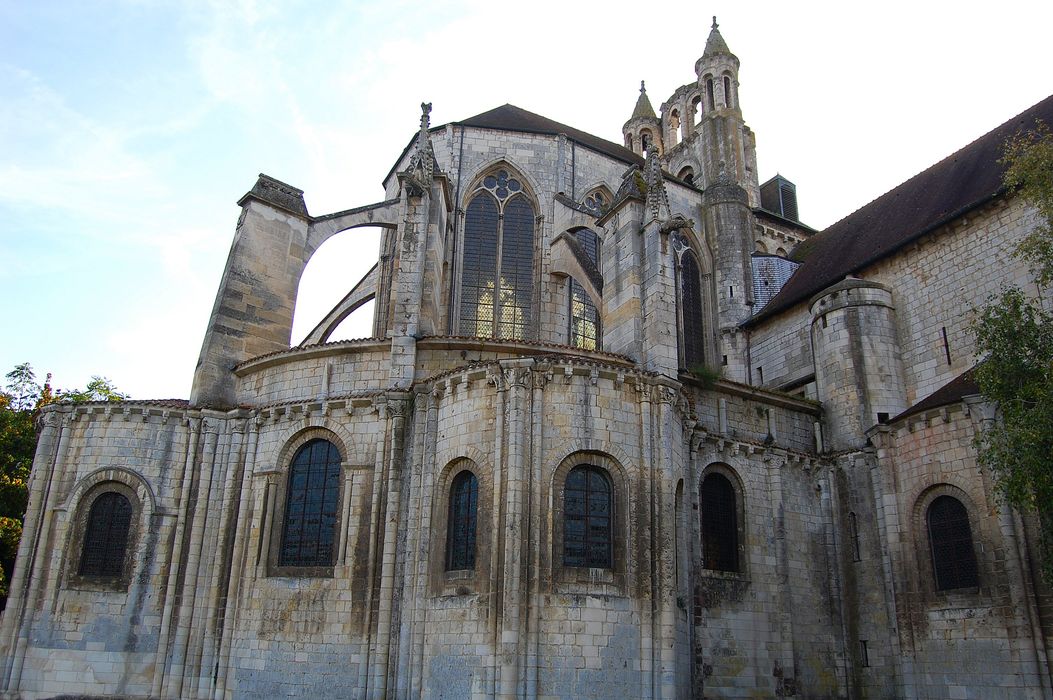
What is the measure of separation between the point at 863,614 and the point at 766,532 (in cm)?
255

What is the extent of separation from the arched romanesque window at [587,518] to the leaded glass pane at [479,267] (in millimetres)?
8937

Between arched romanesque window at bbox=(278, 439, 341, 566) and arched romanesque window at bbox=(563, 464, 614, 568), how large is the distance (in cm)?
464

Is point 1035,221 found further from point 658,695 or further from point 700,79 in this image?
point 700,79

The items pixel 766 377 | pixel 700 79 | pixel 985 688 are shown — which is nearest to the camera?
pixel 985 688

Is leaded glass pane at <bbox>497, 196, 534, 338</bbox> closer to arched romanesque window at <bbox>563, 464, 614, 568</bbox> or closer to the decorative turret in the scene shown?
arched romanesque window at <bbox>563, 464, 614, 568</bbox>

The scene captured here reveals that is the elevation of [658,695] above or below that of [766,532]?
below

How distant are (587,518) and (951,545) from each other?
7.50m

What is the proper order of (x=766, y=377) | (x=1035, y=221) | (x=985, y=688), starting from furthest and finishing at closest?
1. (x=766, y=377)
2. (x=1035, y=221)
3. (x=985, y=688)

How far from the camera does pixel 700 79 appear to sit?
31.3 m

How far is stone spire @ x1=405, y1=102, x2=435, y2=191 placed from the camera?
1822cm

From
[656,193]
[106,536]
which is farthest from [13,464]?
[656,193]

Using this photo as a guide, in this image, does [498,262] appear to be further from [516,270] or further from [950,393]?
[950,393]

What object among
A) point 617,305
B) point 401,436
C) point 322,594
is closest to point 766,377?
point 617,305

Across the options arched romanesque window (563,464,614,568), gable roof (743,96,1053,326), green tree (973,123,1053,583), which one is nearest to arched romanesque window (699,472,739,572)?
arched romanesque window (563,464,614,568)
